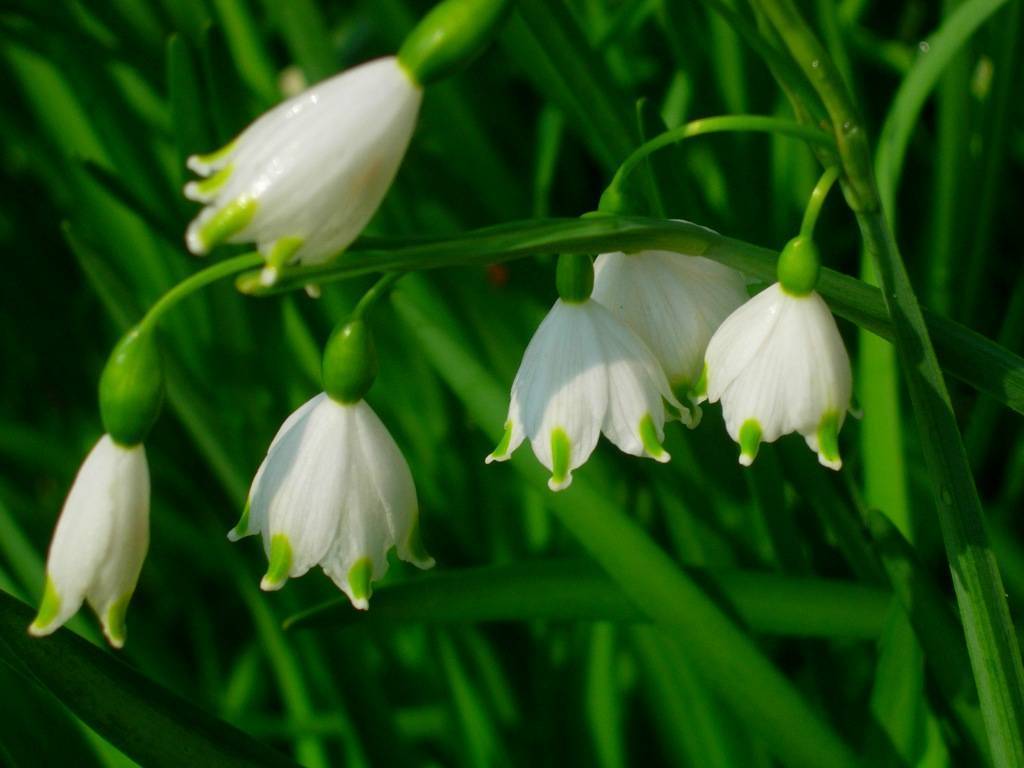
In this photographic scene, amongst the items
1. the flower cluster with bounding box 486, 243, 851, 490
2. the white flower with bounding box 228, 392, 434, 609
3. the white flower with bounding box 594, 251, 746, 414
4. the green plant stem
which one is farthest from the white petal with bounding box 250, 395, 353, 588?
the green plant stem

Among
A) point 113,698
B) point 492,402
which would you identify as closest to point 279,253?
point 113,698

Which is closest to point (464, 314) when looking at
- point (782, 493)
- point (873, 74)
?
point (782, 493)

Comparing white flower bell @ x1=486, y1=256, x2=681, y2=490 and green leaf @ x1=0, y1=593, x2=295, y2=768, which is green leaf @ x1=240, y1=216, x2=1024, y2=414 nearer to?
white flower bell @ x1=486, y1=256, x2=681, y2=490

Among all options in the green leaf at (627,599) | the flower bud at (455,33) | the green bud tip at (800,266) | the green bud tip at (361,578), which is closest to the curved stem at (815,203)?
the green bud tip at (800,266)

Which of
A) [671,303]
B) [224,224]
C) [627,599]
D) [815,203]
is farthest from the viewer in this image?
[627,599]

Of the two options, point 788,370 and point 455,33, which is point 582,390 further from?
point 455,33

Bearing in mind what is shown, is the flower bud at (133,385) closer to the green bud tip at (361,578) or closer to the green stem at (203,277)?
the green stem at (203,277)
